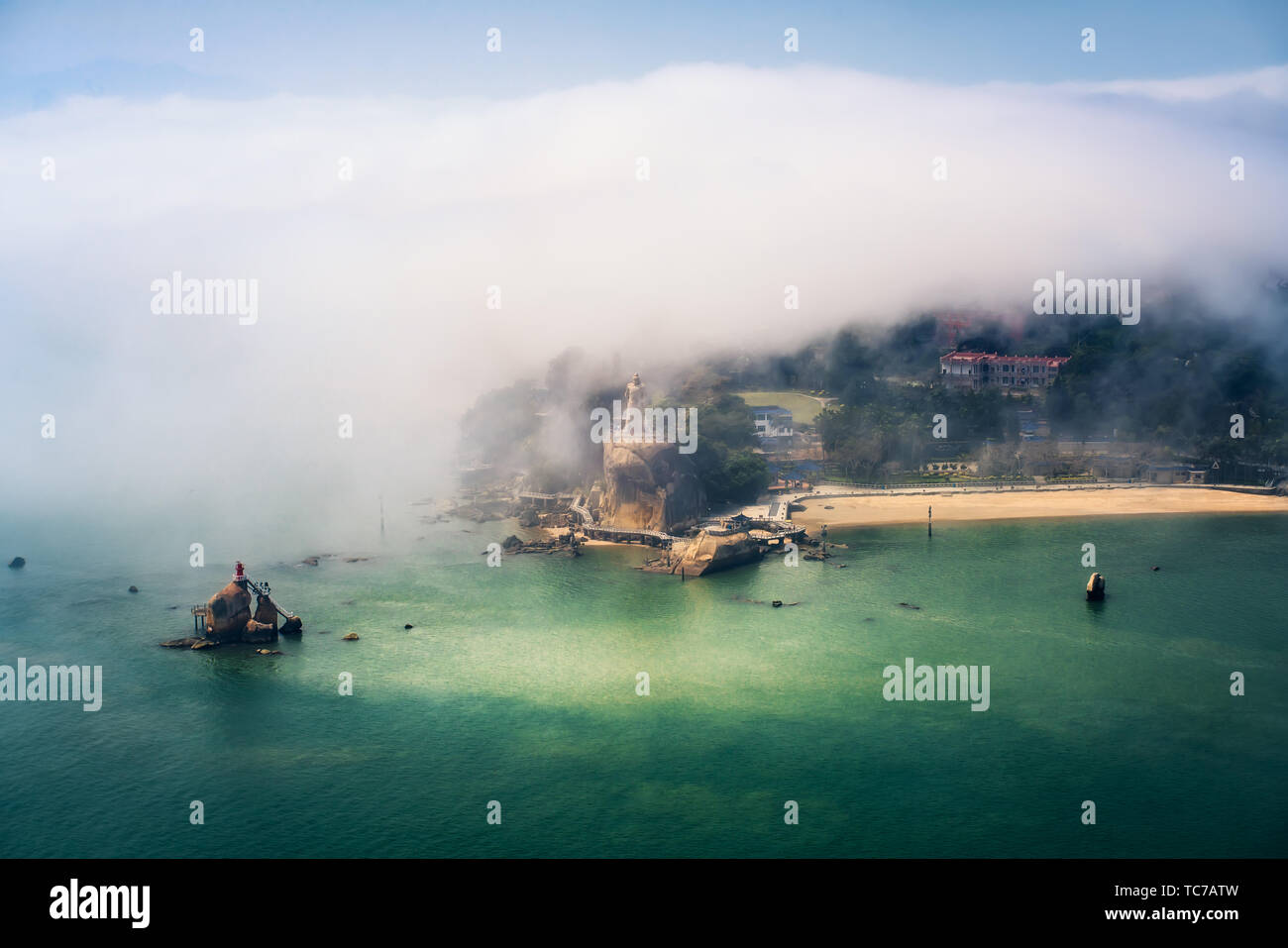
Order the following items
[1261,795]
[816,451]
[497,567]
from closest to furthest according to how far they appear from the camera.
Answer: [1261,795]
[497,567]
[816,451]

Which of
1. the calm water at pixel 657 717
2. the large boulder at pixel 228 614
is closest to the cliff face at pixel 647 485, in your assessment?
the calm water at pixel 657 717

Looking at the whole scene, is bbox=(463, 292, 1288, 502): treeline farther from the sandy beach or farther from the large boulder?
the large boulder

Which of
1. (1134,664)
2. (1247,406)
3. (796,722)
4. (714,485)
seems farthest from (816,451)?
(796,722)

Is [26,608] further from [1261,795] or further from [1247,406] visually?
[1247,406]

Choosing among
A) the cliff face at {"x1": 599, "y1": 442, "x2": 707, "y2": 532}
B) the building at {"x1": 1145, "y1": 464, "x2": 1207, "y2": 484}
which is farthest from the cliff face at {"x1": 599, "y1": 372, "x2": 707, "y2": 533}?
the building at {"x1": 1145, "y1": 464, "x2": 1207, "y2": 484}

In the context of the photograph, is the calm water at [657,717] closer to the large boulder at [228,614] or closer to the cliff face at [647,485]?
the large boulder at [228,614]

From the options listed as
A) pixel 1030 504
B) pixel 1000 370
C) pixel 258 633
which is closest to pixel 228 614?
pixel 258 633
